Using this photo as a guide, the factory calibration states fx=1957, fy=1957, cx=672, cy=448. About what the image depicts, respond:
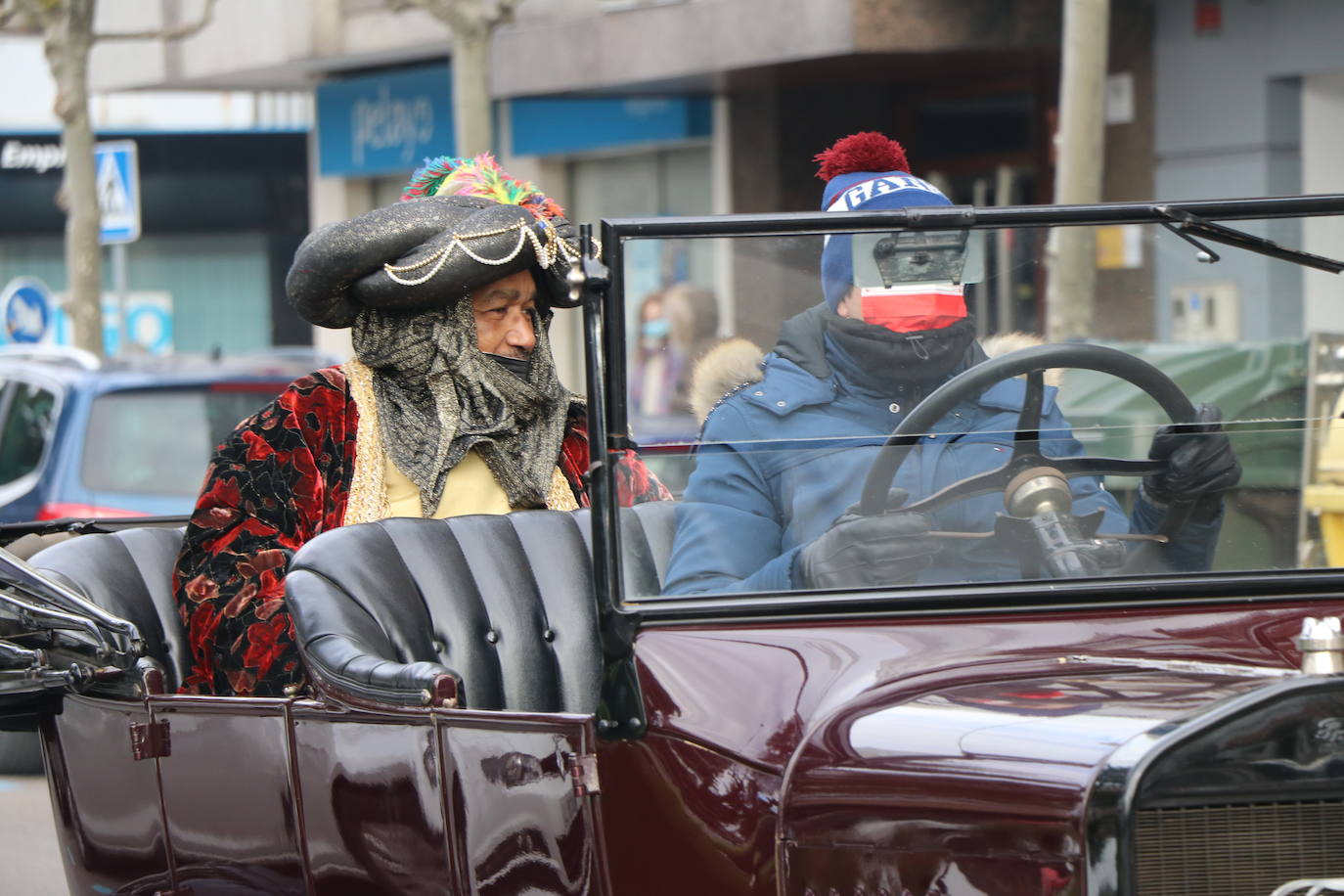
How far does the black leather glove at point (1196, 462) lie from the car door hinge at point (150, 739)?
5.22 ft

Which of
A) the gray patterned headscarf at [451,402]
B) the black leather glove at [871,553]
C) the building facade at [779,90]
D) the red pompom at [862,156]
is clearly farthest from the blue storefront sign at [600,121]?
the black leather glove at [871,553]

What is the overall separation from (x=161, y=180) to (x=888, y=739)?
26.8 metres

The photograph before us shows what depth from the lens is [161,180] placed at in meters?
27.6

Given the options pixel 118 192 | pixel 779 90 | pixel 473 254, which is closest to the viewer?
pixel 473 254

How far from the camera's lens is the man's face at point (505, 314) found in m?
3.84

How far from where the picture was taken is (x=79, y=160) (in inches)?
603

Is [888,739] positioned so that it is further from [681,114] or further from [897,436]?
[681,114]

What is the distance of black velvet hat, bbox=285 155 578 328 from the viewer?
369 centimetres

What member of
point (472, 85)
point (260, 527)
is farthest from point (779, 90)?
point (260, 527)

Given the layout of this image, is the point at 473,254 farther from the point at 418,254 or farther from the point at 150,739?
the point at 150,739

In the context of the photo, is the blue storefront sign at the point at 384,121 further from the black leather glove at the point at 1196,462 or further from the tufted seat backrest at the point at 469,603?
the black leather glove at the point at 1196,462

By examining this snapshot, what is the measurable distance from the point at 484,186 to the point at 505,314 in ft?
1.13

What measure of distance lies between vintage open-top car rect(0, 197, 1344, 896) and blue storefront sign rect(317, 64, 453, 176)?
1591 cm

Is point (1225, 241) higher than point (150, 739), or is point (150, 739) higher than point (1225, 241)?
point (1225, 241)
